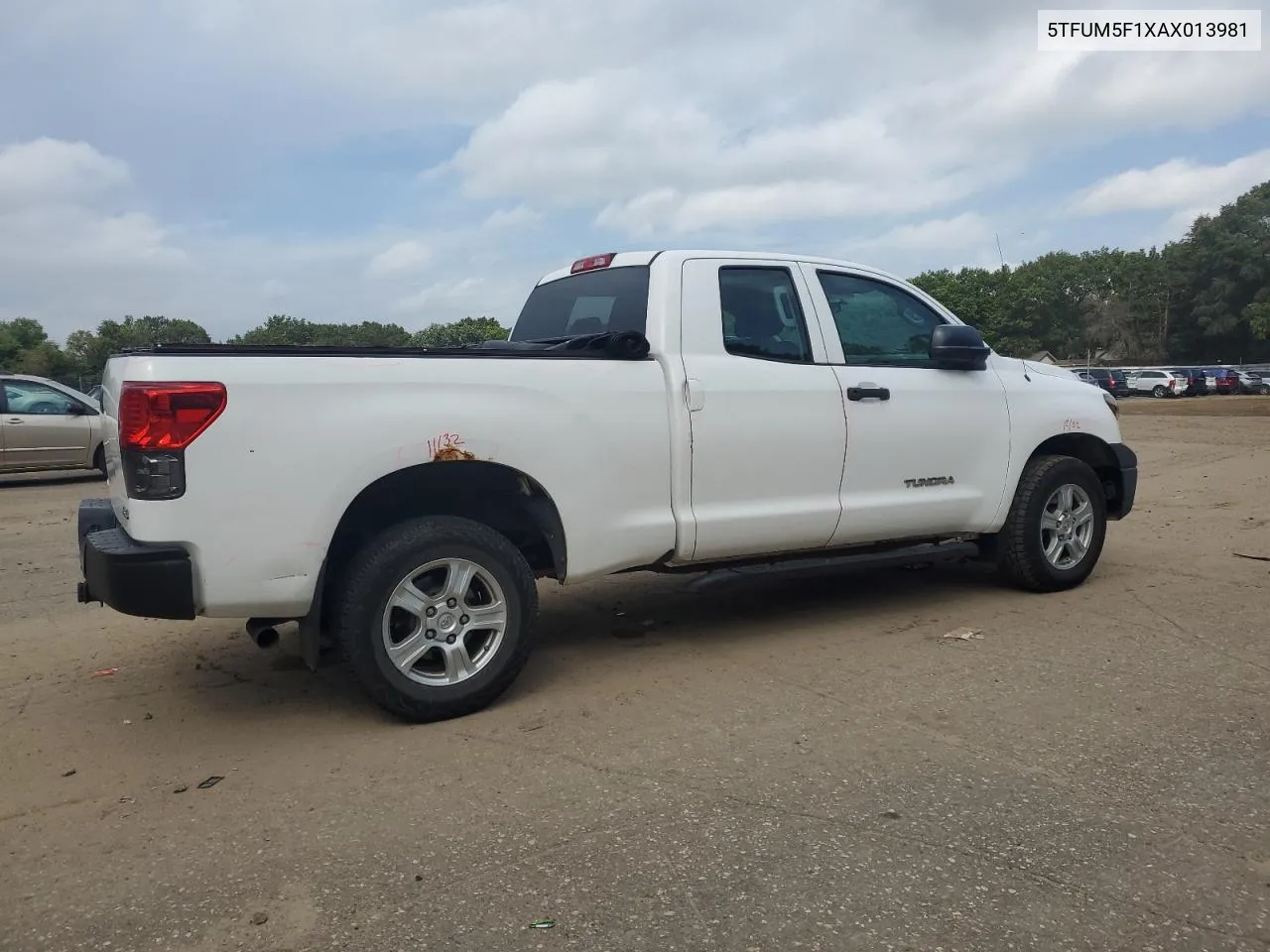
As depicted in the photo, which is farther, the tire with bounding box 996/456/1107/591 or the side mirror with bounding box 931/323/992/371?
the tire with bounding box 996/456/1107/591

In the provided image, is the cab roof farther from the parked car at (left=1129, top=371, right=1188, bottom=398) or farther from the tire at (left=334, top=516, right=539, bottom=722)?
the parked car at (left=1129, top=371, right=1188, bottom=398)

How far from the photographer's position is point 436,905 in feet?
9.25

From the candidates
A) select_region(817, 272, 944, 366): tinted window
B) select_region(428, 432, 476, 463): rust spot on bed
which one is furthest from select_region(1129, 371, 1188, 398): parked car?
select_region(428, 432, 476, 463): rust spot on bed

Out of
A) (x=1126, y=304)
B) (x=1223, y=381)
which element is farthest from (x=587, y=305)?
(x=1126, y=304)

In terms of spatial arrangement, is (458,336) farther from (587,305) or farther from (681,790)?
(681,790)

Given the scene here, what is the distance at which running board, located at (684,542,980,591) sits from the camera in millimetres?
5086

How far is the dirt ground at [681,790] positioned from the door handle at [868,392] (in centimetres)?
113

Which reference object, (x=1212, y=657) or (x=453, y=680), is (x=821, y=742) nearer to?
(x=453, y=680)

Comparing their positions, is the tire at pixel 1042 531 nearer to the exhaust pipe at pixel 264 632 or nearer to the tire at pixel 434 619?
the tire at pixel 434 619

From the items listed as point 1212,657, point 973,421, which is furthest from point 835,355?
point 1212,657

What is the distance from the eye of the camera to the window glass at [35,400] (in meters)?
14.4

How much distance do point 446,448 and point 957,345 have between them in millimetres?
2964

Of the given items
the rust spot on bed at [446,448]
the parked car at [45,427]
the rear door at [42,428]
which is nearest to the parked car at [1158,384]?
the parked car at [45,427]

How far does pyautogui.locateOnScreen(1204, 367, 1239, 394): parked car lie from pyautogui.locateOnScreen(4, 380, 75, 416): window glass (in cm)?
5017
